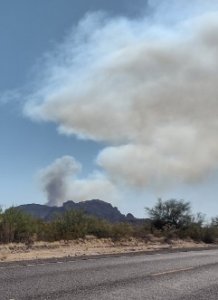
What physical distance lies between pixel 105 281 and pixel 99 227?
22894mm

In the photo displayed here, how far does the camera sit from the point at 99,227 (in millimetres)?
34906

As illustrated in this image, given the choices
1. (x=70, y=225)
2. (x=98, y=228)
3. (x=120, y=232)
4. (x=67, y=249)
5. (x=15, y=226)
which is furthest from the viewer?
(x=120, y=232)

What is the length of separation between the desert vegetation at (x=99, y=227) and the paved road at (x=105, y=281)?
11.3 metres

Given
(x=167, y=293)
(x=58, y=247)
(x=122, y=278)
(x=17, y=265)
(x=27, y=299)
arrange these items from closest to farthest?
(x=27, y=299) → (x=167, y=293) → (x=122, y=278) → (x=17, y=265) → (x=58, y=247)

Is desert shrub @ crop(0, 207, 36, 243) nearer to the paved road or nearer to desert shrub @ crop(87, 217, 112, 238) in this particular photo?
desert shrub @ crop(87, 217, 112, 238)

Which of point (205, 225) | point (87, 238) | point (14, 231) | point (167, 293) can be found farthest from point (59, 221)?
point (167, 293)

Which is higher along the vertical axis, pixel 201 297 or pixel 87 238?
pixel 87 238

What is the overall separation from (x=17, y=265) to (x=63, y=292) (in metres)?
5.43

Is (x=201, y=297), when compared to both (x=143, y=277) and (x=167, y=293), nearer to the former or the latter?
(x=167, y=293)

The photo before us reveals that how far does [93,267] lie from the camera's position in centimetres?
1538

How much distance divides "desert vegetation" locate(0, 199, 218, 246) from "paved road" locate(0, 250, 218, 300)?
37.2ft

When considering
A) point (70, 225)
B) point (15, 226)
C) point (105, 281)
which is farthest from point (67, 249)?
point (105, 281)

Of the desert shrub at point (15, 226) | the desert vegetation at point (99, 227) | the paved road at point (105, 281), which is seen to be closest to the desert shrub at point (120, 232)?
the desert vegetation at point (99, 227)

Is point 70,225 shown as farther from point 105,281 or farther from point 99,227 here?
point 105,281
